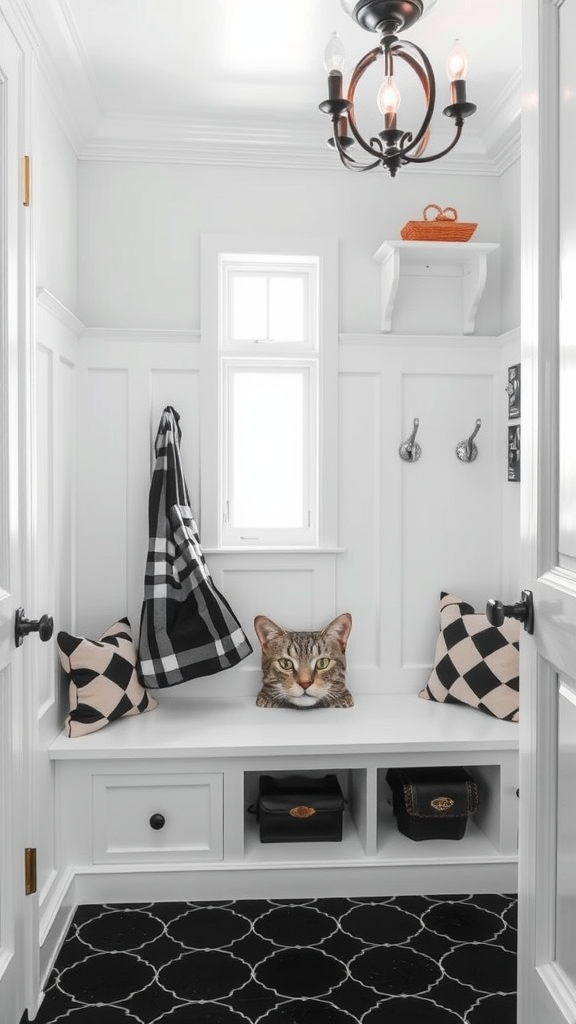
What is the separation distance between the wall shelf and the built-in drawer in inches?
68.8

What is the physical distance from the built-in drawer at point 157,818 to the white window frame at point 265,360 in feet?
2.81

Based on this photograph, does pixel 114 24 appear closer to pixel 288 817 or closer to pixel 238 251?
pixel 238 251

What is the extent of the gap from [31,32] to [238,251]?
117cm

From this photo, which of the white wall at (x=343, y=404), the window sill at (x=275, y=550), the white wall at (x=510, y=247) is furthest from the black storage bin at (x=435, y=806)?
the white wall at (x=510, y=247)

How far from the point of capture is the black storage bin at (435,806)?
2.57 metres

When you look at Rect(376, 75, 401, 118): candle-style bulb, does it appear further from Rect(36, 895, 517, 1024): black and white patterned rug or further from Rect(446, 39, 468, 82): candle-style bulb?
Rect(36, 895, 517, 1024): black and white patterned rug

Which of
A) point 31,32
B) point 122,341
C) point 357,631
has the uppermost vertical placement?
point 31,32

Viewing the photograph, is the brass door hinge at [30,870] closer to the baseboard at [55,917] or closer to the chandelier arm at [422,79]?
the baseboard at [55,917]

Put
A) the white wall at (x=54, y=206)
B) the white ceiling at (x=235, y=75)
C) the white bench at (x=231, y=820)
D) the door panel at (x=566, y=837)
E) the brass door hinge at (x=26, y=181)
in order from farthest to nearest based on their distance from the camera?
the white bench at (x=231, y=820) → the white wall at (x=54, y=206) → the white ceiling at (x=235, y=75) → the brass door hinge at (x=26, y=181) → the door panel at (x=566, y=837)

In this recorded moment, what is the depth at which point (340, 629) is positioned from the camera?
9.83 ft

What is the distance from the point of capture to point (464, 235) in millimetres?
2916

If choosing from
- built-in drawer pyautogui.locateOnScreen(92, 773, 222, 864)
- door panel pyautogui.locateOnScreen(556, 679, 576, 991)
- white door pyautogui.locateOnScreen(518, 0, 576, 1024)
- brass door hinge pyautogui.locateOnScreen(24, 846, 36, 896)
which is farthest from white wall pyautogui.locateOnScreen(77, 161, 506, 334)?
door panel pyautogui.locateOnScreen(556, 679, 576, 991)

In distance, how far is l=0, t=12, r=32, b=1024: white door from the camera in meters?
1.59

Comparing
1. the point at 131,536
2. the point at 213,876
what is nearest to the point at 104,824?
the point at 213,876
